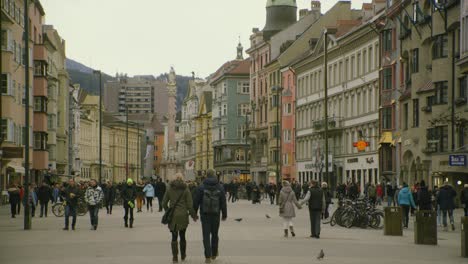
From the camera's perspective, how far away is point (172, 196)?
2130 cm

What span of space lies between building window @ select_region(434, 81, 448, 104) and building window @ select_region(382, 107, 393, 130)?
1442cm

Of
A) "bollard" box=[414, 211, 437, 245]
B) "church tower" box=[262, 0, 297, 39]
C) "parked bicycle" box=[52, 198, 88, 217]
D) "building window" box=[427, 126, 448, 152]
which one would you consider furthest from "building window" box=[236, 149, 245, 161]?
"bollard" box=[414, 211, 437, 245]

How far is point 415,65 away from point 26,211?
3376 centimetres

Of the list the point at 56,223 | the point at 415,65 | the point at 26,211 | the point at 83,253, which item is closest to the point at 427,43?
the point at 415,65

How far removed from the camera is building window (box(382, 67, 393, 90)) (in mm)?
73312

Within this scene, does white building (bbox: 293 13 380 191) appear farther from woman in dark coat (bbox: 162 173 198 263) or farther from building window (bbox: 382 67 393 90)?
woman in dark coat (bbox: 162 173 198 263)

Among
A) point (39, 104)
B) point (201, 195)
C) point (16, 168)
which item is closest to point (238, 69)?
point (39, 104)

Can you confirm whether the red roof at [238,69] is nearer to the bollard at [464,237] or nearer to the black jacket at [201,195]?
the bollard at [464,237]

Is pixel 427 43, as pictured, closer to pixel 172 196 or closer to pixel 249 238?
pixel 249 238

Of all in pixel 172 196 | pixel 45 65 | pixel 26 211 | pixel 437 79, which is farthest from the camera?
pixel 45 65

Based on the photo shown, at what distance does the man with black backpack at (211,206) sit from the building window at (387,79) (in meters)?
52.7

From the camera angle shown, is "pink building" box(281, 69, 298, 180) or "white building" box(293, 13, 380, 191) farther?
"pink building" box(281, 69, 298, 180)

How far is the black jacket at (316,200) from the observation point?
101 feet

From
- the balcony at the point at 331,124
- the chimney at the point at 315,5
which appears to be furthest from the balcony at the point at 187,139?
the balcony at the point at 331,124
